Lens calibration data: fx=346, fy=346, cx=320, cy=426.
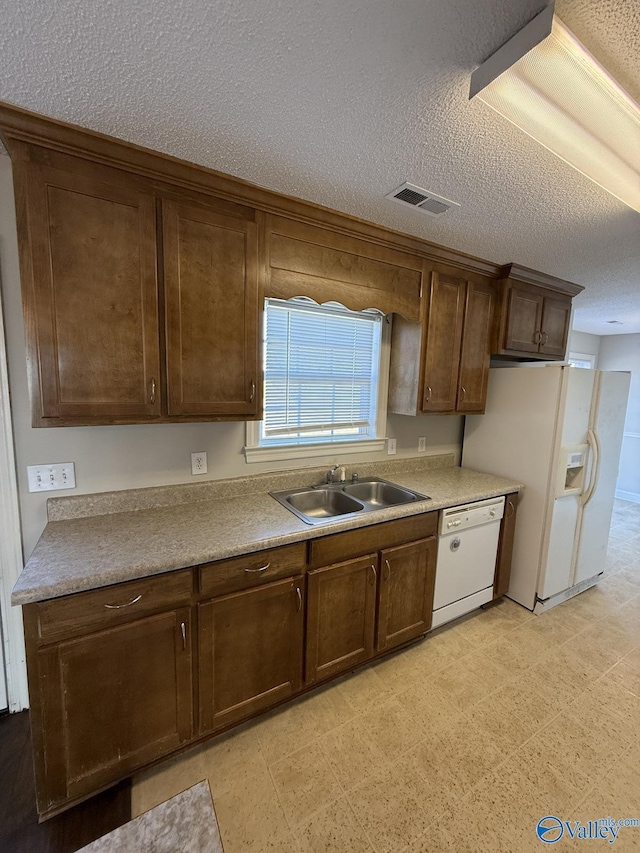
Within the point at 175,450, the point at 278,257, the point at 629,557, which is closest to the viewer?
the point at 278,257

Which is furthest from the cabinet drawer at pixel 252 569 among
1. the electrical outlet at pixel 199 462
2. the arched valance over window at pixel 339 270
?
the arched valance over window at pixel 339 270

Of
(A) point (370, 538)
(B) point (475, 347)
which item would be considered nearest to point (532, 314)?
(B) point (475, 347)

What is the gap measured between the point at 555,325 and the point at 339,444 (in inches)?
85.5

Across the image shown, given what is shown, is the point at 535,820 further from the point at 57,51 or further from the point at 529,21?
the point at 57,51

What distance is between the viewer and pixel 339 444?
2.39 metres

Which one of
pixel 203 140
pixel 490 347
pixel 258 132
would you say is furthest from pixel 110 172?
pixel 490 347

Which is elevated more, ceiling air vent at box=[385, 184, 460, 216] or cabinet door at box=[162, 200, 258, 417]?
ceiling air vent at box=[385, 184, 460, 216]

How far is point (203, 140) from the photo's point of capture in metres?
1.29

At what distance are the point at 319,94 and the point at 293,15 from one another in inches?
9.8

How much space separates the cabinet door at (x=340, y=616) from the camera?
1.68 meters

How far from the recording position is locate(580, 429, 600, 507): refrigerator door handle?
8.36ft

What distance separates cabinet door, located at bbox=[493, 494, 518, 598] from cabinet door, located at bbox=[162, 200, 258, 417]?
200cm

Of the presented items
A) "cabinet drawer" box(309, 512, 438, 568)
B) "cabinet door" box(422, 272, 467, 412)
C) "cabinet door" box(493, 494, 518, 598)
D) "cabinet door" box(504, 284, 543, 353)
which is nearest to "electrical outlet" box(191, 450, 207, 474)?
"cabinet drawer" box(309, 512, 438, 568)

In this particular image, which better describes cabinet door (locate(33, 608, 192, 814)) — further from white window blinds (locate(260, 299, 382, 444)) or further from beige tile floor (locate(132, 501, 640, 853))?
white window blinds (locate(260, 299, 382, 444))
